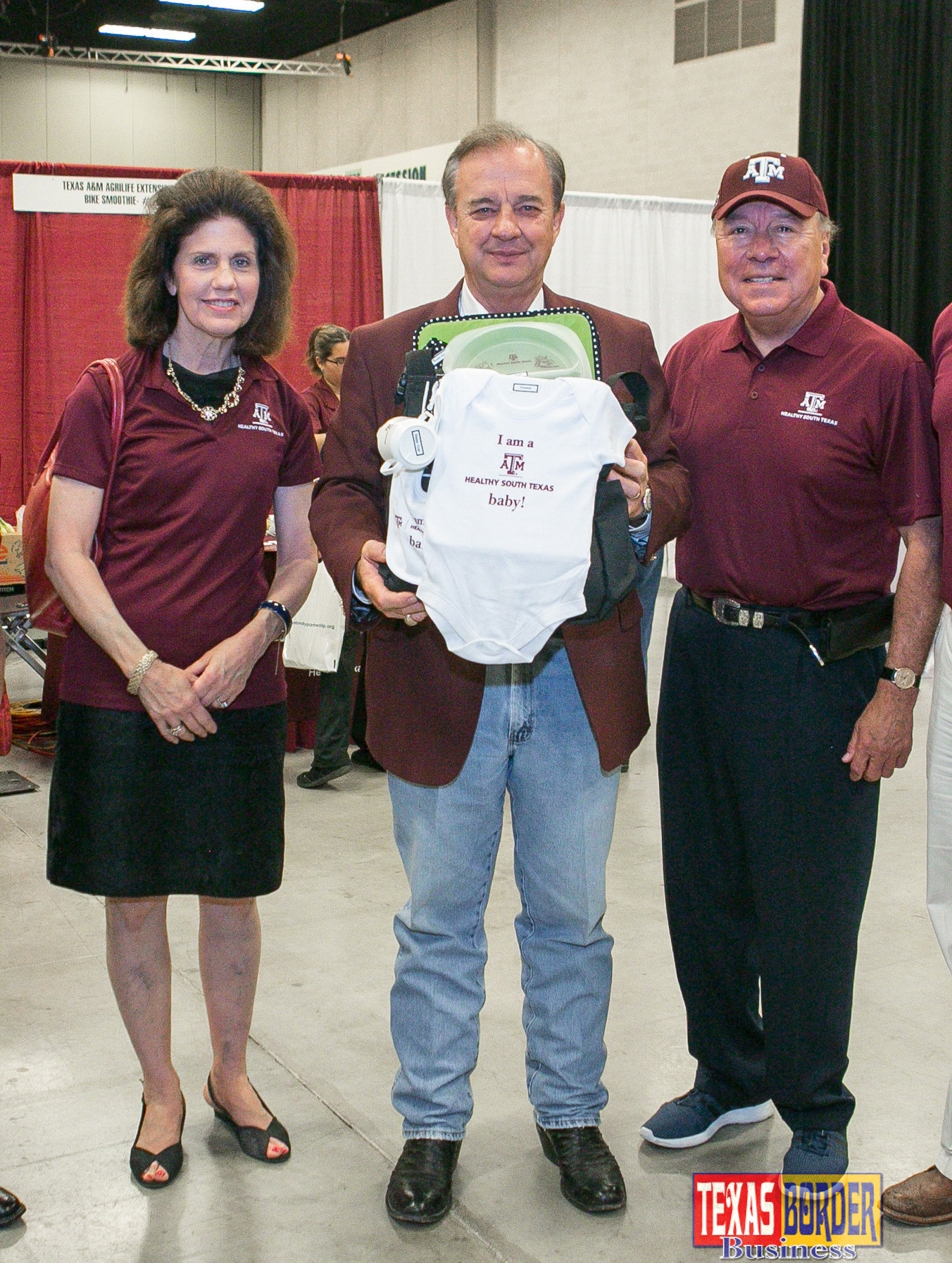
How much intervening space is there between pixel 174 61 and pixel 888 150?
9084 mm

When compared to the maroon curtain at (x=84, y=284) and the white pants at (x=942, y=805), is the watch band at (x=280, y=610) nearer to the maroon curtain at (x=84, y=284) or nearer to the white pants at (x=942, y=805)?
the white pants at (x=942, y=805)

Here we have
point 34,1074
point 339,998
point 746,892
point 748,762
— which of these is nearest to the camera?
point 748,762

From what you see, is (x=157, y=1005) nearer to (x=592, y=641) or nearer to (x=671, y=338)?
(x=592, y=641)

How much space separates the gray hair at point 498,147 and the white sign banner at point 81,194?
190 inches

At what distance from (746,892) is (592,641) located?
0.60m

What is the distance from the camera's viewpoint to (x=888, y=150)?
27.8 feet

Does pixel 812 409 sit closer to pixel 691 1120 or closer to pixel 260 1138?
pixel 691 1120

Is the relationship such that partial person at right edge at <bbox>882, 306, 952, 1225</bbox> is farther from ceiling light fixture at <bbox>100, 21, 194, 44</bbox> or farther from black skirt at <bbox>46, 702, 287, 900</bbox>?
ceiling light fixture at <bbox>100, 21, 194, 44</bbox>

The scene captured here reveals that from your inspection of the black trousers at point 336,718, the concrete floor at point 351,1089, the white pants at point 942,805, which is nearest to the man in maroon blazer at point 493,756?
the concrete floor at point 351,1089

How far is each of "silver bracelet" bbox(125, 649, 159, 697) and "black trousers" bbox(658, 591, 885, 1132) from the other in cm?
87

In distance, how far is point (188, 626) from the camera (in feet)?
6.74

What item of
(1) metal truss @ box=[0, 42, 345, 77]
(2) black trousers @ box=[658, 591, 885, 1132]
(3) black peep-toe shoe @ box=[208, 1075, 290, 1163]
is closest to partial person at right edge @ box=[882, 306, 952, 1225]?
(2) black trousers @ box=[658, 591, 885, 1132]

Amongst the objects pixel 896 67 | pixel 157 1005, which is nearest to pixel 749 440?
pixel 157 1005

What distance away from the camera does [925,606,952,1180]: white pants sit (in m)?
2.00
